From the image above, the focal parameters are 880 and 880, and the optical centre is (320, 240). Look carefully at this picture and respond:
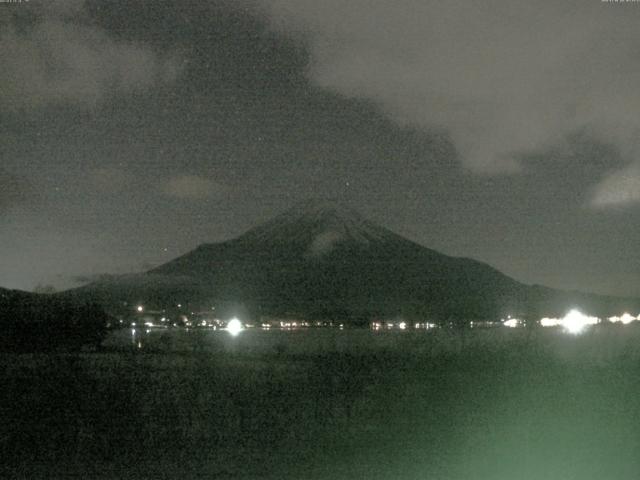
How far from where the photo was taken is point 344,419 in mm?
14133

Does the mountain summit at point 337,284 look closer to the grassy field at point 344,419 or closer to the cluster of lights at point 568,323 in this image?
the cluster of lights at point 568,323

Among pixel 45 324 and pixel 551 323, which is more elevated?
pixel 45 324

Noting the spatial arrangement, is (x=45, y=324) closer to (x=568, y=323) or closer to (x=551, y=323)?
(x=551, y=323)

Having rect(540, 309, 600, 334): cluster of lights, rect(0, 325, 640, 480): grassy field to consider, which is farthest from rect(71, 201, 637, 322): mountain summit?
rect(0, 325, 640, 480): grassy field

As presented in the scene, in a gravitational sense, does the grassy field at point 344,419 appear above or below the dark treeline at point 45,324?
below

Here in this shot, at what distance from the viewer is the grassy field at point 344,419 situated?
10750 mm

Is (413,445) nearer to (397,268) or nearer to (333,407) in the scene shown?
(333,407)

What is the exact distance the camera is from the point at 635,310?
3265 inches

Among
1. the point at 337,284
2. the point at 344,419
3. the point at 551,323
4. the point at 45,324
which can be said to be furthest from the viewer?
the point at 337,284

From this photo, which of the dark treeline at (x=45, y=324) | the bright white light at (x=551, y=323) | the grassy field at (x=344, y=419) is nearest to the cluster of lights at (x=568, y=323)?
the bright white light at (x=551, y=323)

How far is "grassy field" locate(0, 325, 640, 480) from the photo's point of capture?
10750 mm

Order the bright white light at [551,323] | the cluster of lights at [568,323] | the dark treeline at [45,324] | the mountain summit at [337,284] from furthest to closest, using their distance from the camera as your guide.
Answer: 1. the mountain summit at [337,284]
2. the bright white light at [551,323]
3. the cluster of lights at [568,323]
4. the dark treeline at [45,324]

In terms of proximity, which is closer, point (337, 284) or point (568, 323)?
point (568, 323)

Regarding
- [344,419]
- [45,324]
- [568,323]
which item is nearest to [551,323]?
[568,323]
